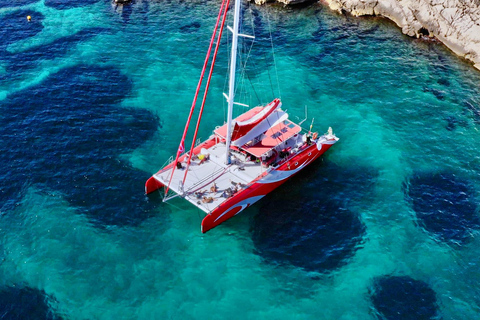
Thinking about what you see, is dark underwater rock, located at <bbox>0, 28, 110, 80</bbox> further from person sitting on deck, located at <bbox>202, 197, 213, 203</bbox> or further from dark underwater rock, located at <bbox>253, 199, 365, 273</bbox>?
dark underwater rock, located at <bbox>253, 199, 365, 273</bbox>

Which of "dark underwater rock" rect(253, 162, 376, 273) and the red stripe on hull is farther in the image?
the red stripe on hull

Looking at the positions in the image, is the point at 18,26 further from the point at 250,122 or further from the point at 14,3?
the point at 250,122

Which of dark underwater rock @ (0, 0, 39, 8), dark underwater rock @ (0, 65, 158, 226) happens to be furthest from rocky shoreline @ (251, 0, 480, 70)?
dark underwater rock @ (0, 0, 39, 8)

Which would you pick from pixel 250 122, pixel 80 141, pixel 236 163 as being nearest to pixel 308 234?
pixel 236 163

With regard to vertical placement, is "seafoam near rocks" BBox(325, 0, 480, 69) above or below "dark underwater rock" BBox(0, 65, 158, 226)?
above

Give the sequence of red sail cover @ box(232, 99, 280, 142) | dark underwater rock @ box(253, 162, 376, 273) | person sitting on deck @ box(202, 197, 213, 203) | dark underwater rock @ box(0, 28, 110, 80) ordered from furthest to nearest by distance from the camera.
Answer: dark underwater rock @ box(0, 28, 110, 80)
red sail cover @ box(232, 99, 280, 142)
person sitting on deck @ box(202, 197, 213, 203)
dark underwater rock @ box(253, 162, 376, 273)

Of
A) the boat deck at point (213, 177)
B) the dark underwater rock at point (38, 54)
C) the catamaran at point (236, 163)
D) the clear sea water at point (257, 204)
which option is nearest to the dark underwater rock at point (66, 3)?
the clear sea water at point (257, 204)
